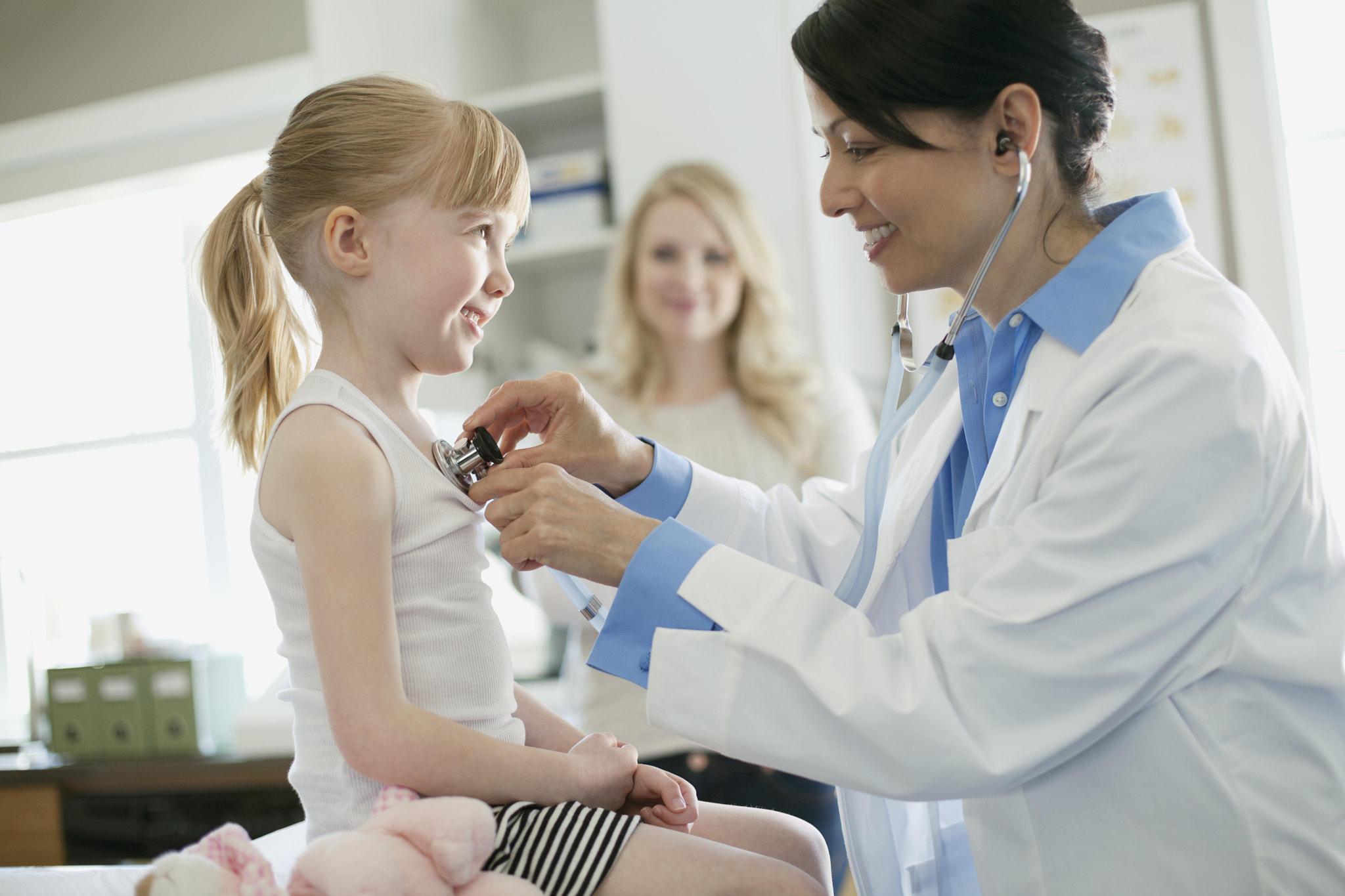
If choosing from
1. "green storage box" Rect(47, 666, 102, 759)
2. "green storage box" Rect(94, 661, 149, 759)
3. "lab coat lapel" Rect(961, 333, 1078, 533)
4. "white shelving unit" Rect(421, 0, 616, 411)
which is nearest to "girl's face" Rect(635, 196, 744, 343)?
"white shelving unit" Rect(421, 0, 616, 411)

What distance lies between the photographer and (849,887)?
1.96 m

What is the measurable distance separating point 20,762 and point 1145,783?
2.55 meters

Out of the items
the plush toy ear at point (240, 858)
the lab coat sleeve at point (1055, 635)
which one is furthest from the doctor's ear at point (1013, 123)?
the plush toy ear at point (240, 858)

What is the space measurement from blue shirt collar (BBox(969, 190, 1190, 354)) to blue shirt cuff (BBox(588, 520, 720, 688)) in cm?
42

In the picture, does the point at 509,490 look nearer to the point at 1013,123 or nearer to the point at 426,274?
the point at 426,274

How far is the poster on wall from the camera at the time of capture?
2154 millimetres

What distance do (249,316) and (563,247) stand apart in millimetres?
1392

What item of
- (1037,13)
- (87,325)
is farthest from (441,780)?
(87,325)

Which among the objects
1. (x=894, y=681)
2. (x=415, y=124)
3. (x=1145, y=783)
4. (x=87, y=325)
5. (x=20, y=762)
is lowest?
(x=20, y=762)

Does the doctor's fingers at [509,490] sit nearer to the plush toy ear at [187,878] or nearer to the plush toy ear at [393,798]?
the plush toy ear at [393,798]

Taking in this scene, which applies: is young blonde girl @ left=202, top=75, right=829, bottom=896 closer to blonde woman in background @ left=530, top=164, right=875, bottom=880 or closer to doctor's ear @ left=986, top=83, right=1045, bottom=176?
doctor's ear @ left=986, top=83, right=1045, bottom=176

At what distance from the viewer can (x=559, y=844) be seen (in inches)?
30.5

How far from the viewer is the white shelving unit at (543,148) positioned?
2.40 metres

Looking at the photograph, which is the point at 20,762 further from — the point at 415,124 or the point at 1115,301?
the point at 1115,301
